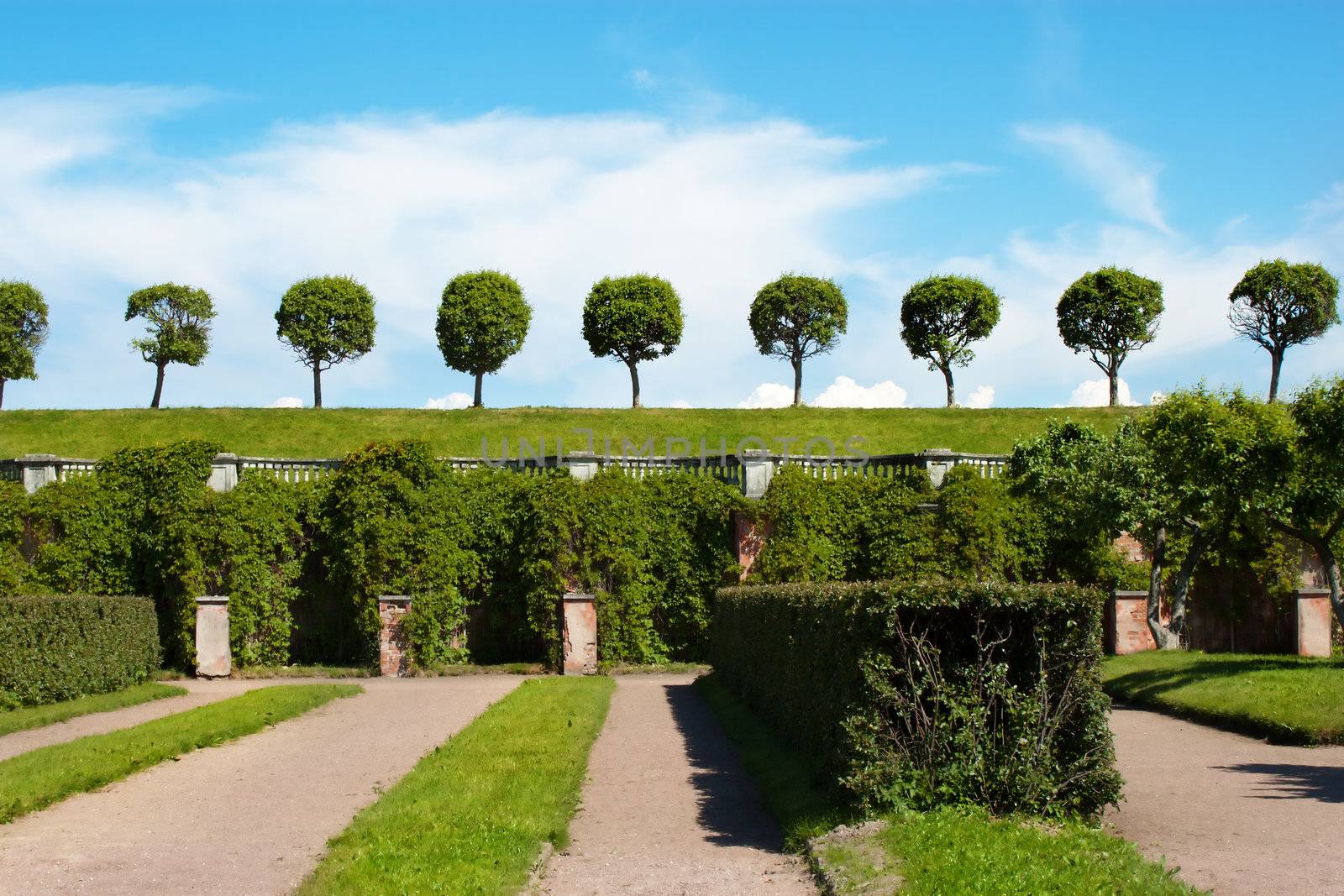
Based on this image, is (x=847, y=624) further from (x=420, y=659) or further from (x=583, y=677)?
(x=420, y=659)

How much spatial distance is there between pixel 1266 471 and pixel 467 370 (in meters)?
44.4

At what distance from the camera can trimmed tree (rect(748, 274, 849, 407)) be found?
60.5 metres

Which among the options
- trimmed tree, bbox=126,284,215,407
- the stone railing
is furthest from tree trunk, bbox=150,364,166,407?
the stone railing

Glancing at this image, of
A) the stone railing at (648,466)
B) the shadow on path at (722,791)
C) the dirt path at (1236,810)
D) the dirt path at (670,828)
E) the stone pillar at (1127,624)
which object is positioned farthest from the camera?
the stone railing at (648,466)

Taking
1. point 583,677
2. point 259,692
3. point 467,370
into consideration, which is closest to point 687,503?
point 583,677

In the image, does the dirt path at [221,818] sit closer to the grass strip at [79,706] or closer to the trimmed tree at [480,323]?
the grass strip at [79,706]

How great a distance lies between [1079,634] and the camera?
9320mm

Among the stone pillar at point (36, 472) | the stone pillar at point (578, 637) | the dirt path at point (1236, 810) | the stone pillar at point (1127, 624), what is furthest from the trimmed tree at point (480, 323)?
the dirt path at point (1236, 810)

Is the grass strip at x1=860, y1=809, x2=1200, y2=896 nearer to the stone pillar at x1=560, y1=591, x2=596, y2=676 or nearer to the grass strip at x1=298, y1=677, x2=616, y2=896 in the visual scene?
the grass strip at x1=298, y1=677, x2=616, y2=896

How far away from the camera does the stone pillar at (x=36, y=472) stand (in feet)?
81.9

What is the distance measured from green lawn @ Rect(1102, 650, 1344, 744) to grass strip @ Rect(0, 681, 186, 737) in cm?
1369

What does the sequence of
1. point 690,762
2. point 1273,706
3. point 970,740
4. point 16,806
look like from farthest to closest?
point 1273,706
point 690,762
point 16,806
point 970,740

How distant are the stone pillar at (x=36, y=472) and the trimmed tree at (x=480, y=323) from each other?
1282 inches

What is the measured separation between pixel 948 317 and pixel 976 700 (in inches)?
2046
